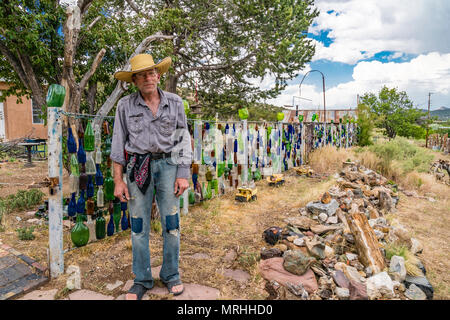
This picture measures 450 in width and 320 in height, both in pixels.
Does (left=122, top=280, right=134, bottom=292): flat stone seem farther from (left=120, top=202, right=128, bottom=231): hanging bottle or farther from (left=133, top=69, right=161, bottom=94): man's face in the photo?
(left=133, top=69, right=161, bottom=94): man's face

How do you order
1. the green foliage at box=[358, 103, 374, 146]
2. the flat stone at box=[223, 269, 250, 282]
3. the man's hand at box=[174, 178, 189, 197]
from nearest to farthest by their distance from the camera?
the man's hand at box=[174, 178, 189, 197] < the flat stone at box=[223, 269, 250, 282] < the green foliage at box=[358, 103, 374, 146]

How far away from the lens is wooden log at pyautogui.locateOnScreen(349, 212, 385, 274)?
2.55 metres

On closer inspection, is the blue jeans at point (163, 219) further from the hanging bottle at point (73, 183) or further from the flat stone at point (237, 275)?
the hanging bottle at point (73, 183)

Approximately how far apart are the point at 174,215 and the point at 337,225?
2.34 m

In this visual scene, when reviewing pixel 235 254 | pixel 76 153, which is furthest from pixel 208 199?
pixel 76 153

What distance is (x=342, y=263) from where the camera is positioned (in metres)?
2.59

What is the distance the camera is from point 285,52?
26.3ft

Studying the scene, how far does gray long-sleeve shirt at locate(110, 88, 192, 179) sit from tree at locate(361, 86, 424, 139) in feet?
113

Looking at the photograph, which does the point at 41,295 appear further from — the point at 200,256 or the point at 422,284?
the point at 422,284

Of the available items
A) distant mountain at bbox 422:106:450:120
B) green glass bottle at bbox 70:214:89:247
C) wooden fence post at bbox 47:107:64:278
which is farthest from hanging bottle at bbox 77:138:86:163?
distant mountain at bbox 422:106:450:120

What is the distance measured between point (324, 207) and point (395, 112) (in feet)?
116

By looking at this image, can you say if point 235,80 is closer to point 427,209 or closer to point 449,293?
point 427,209

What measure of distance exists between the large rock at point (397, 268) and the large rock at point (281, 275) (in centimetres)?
73

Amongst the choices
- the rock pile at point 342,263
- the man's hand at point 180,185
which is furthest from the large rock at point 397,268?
the man's hand at point 180,185
